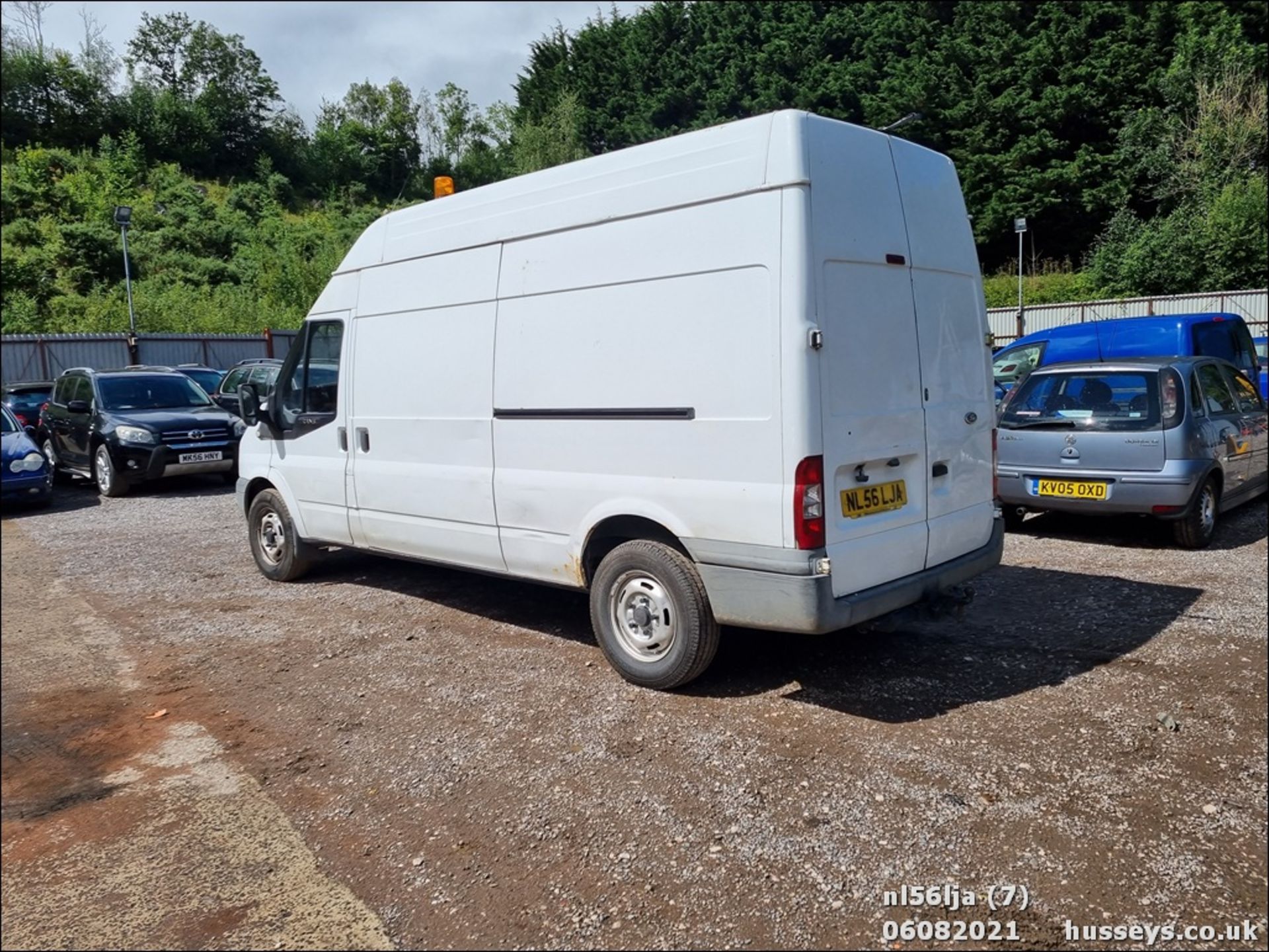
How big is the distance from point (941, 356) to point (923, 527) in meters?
0.93

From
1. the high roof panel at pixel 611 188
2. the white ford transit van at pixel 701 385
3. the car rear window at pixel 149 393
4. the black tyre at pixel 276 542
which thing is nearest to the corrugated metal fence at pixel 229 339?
Result: the car rear window at pixel 149 393

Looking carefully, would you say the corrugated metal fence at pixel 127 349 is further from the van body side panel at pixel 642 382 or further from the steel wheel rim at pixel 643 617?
the steel wheel rim at pixel 643 617

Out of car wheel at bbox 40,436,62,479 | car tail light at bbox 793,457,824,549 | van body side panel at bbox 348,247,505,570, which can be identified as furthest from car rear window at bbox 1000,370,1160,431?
car wheel at bbox 40,436,62,479

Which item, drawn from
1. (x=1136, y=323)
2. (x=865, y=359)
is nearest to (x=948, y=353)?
(x=865, y=359)

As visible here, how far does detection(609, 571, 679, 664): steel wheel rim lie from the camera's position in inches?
183

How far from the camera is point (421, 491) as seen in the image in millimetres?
5789

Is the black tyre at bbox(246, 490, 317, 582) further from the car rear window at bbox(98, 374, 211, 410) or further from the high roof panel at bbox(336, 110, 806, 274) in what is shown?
the car rear window at bbox(98, 374, 211, 410)

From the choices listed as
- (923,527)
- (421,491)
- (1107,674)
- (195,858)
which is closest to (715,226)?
A: (923,527)

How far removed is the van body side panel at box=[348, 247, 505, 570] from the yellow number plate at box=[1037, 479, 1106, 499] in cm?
442

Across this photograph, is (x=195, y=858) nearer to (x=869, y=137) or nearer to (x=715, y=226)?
(x=715, y=226)

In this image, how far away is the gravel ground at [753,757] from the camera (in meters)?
2.88

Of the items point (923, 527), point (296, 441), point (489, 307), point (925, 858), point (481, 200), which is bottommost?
point (925, 858)

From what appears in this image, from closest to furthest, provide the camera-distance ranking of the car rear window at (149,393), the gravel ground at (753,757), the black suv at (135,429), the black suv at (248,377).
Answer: the gravel ground at (753,757), the black suv at (135,429), the car rear window at (149,393), the black suv at (248,377)

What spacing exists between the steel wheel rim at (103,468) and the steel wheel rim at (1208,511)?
1200 centimetres
